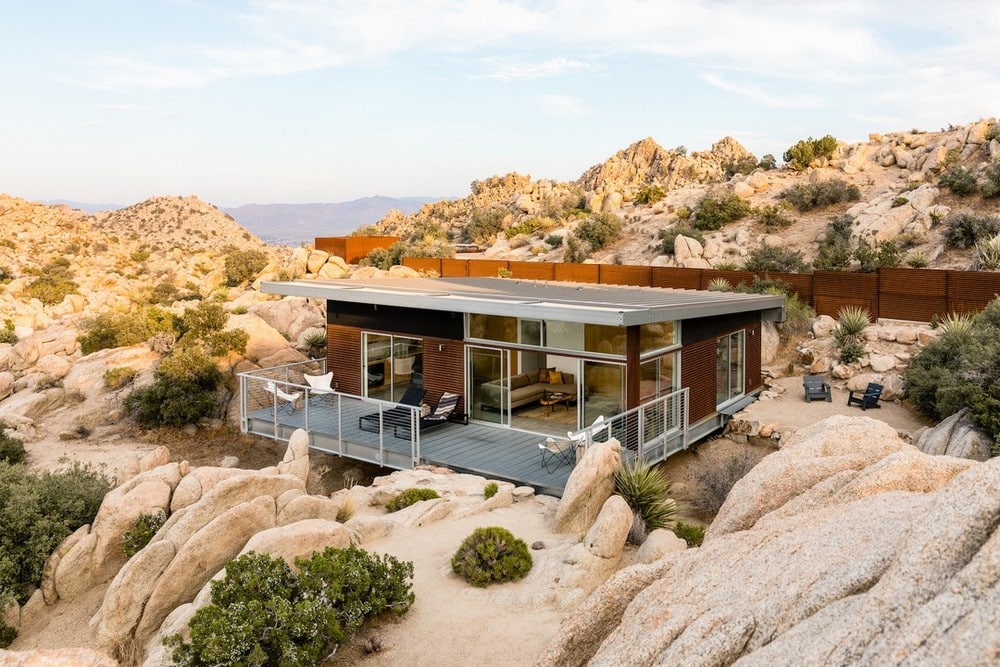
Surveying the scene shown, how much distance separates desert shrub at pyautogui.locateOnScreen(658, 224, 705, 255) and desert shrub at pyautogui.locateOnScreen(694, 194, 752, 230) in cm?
111

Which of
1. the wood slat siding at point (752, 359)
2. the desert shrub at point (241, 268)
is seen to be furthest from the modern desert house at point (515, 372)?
the desert shrub at point (241, 268)

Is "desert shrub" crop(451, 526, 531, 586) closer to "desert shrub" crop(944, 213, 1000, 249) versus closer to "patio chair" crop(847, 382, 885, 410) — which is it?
"patio chair" crop(847, 382, 885, 410)

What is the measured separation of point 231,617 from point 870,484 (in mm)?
5899

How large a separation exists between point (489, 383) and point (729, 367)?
23.2ft

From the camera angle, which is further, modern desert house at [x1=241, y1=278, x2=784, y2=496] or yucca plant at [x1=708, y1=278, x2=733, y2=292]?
yucca plant at [x1=708, y1=278, x2=733, y2=292]

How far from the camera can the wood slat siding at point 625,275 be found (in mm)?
31248

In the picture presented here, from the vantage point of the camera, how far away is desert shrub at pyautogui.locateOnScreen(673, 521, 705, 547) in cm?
1132

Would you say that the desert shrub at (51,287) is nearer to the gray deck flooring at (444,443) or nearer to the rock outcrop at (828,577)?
the gray deck flooring at (444,443)

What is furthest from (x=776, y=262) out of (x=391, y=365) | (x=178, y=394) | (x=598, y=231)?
(x=178, y=394)

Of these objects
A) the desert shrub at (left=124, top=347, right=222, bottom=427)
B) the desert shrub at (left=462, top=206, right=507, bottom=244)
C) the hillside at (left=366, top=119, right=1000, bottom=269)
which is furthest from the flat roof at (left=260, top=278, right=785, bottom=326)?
the desert shrub at (left=462, top=206, right=507, bottom=244)

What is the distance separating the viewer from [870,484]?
16.6 feet

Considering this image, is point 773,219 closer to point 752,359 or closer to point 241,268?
point 752,359

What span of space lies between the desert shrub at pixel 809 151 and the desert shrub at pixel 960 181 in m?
14.0

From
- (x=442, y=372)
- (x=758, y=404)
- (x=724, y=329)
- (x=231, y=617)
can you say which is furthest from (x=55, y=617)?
(x=758, y=404)
